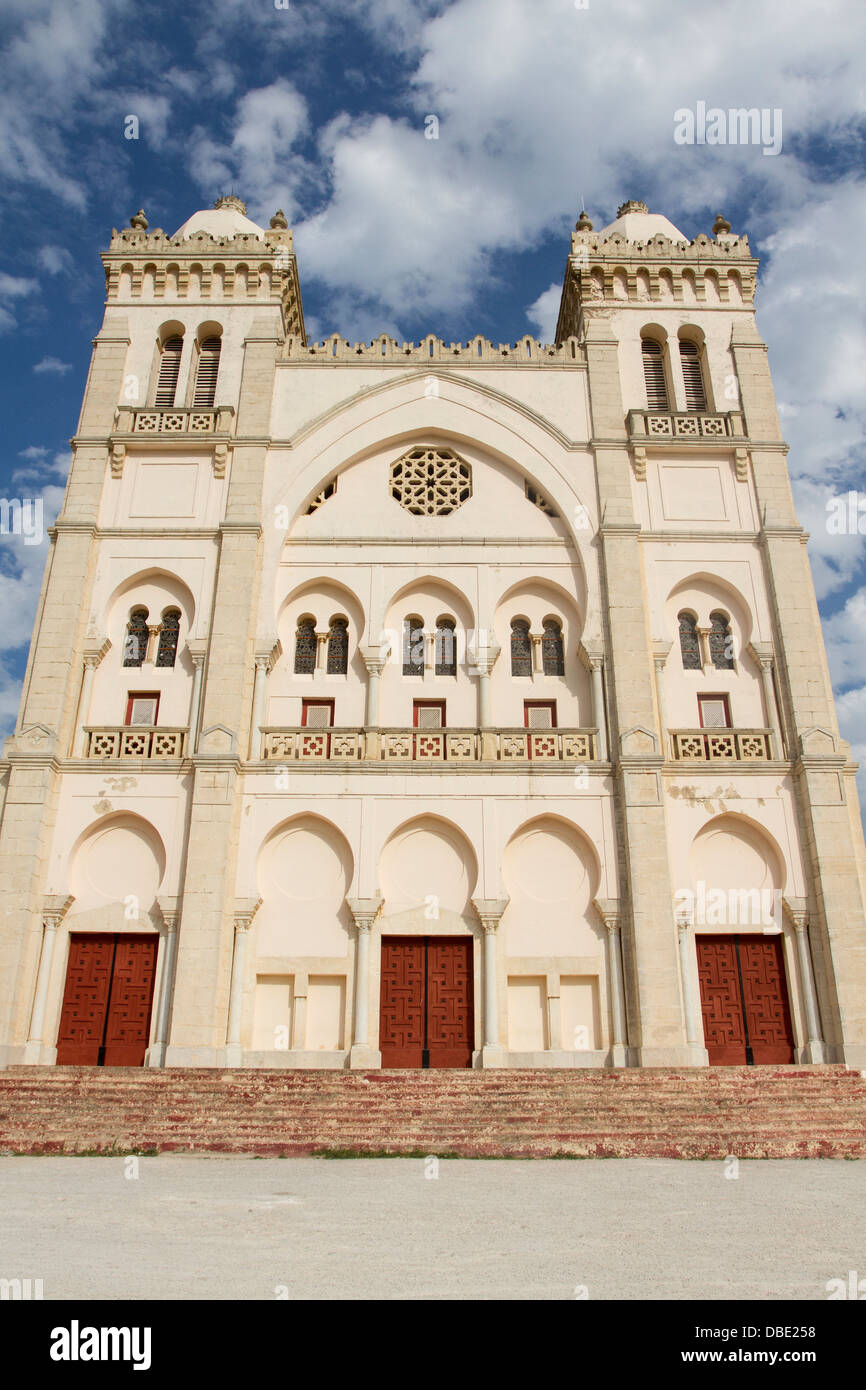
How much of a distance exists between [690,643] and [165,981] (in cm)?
1308

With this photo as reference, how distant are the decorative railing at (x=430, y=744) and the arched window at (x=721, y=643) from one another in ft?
11.6

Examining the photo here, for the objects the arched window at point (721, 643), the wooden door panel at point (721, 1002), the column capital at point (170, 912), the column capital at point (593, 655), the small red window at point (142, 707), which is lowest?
the wooden door panel at point (721, 1002)

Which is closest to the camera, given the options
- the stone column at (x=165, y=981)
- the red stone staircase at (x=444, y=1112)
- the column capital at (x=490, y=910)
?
the red stone staircase at (x=444, y=1112)

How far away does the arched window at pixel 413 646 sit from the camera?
2111 centimetres

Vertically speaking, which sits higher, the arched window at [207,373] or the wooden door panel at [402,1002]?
the arched window at [207,373]

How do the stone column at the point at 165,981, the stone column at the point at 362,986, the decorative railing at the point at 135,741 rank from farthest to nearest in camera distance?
1. the decorative railing at the point at 135,741
2. the stone column at the point at 362,986
3. the stone column at the point at 165,981

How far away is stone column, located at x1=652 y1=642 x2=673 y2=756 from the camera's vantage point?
19.5 metres

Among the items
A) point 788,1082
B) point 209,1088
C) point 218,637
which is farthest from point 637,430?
point 209,1088

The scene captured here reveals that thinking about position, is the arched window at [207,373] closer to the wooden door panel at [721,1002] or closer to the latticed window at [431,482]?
the latticed window at [431,482]

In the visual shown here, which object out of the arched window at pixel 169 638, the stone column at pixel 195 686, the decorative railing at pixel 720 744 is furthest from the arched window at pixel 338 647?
the decorative railing at pixel 720 744

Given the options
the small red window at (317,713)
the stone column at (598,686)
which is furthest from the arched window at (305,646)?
the stone column at (598,686)

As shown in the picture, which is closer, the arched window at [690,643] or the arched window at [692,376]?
the arched window at [690,643]

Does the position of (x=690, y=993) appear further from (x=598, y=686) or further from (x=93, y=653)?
(x=93, y=653)

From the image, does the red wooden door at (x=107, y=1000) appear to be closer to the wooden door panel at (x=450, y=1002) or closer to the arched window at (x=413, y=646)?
the wooden door panel at (x=450, y=1002)
